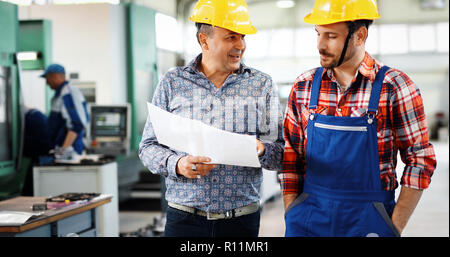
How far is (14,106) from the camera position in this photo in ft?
14.5

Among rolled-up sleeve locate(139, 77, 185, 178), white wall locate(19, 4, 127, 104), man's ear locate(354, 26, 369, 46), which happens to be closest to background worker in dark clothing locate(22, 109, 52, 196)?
white wall locate(19, 4, 127, 104)

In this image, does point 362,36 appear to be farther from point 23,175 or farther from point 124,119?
point 124,119

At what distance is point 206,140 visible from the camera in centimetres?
166

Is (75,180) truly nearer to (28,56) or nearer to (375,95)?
(28,56)

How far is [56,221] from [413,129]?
202 centimetres

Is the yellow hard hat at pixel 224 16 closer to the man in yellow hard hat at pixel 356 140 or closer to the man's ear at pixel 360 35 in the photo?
the man in yellow hard hat at pixel 356 140

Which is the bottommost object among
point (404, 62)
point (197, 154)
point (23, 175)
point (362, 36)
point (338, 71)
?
point (23, 175)

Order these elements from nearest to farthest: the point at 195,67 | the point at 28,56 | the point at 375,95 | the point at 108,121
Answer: the point at 375,95, the point at 195,67, the point at 28,56, the point at 108,121

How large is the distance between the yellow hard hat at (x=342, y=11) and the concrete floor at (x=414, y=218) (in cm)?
377

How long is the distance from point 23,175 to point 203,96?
372cm

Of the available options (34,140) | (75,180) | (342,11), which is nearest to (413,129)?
(342,11)

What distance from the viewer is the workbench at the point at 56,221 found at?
7.92ft

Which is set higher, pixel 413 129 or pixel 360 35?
pixel 360 35
